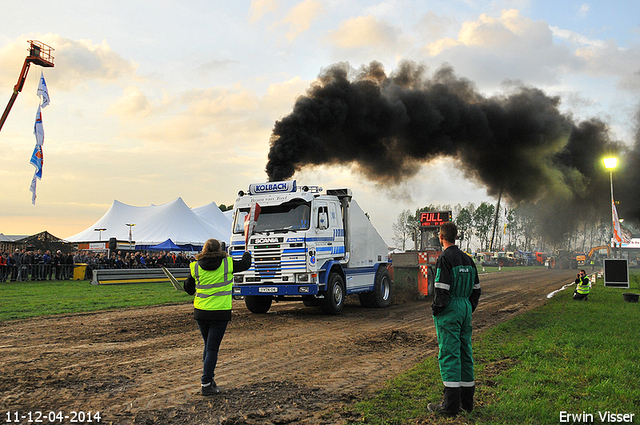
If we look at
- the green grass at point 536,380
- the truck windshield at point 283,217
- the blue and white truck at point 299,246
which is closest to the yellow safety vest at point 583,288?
the green grass at point 536,380

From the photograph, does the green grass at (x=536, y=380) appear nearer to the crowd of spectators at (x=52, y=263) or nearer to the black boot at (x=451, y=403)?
the black boot at (x=451, y=403)

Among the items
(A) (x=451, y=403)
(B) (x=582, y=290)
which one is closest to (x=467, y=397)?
(A) (x=451, y=403)

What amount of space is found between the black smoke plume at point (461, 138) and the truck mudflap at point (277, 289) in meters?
5.22

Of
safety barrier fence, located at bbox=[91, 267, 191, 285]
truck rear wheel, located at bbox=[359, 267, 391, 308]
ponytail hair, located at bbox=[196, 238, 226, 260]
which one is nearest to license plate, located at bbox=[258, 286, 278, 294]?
truck rear wheel, located at bbox=[359, 267, 391, 308]

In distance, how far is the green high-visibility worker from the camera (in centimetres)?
479

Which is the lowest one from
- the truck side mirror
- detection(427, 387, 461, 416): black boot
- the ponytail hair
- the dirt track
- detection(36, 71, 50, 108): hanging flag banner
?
the dirt track

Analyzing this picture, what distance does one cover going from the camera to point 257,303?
13.3m

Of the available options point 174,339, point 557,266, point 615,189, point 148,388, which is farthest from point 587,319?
point 557,266

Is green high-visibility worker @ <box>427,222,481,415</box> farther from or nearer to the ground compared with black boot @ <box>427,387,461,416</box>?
farther from the ground

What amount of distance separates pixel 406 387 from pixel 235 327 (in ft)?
18.9

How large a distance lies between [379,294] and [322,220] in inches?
156

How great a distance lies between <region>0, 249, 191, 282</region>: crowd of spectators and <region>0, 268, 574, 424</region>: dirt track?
14511 mm

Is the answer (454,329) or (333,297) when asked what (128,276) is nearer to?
(333,297)

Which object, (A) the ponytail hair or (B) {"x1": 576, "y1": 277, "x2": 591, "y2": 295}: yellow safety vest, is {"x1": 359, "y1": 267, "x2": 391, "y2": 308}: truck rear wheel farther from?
(A) the ponytail hair
